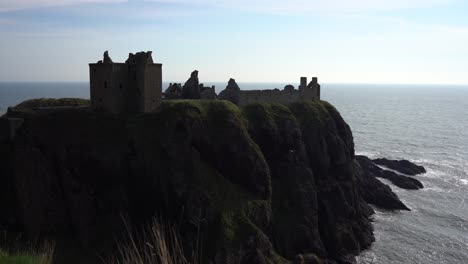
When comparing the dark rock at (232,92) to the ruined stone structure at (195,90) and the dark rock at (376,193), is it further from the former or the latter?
the dark rock at (376,193)

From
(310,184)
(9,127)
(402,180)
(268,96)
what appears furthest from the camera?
(402,180)

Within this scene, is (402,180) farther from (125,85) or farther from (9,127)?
(9,127)

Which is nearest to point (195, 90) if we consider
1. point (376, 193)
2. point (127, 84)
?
point (127, 84)

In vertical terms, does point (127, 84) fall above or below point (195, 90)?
above

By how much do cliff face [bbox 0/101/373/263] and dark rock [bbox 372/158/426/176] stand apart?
5214cm

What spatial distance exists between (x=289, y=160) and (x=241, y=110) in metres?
11.2

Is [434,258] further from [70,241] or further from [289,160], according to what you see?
[70,241]

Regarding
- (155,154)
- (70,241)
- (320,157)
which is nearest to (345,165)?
(320,157)

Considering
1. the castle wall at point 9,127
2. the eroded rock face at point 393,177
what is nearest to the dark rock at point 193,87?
the castle wall at point 9,127

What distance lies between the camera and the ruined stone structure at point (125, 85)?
2485 inches

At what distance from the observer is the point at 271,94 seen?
82.4 m

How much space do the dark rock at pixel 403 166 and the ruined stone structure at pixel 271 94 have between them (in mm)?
35214

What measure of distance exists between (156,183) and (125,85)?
16187 mm

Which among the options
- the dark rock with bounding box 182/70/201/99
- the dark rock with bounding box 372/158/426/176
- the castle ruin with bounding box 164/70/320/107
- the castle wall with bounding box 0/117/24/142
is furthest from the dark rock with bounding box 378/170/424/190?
the castle wall with bounding box 0/117/24/142
